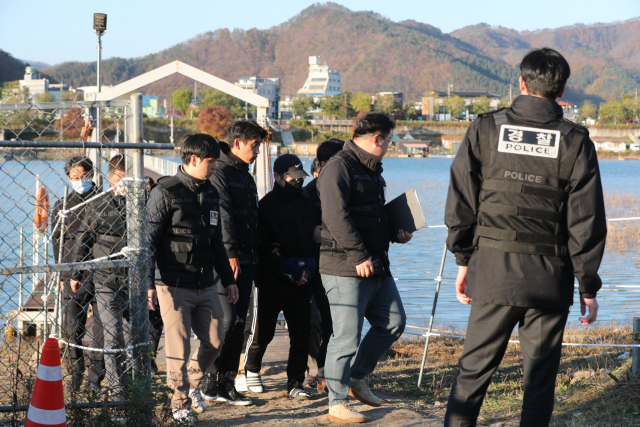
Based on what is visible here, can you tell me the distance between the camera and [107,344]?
397 centimetres

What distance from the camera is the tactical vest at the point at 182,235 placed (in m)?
3.49

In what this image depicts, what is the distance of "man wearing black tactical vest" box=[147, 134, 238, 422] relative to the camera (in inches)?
137

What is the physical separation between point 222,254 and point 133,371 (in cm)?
93

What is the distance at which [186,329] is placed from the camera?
141 inches

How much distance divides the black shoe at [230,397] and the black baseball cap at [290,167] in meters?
1.61

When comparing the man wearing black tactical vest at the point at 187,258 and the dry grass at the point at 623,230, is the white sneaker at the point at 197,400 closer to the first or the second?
the man wearing black tactical vest at the point at 187,258

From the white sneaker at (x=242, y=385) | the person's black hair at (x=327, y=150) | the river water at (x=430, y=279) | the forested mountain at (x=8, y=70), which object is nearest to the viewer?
the white sneaker at (x=242, y=385)

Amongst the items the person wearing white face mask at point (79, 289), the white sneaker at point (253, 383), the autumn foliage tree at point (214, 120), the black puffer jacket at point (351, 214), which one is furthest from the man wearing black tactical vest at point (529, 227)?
the autumn foliage tree at point (214, 120)

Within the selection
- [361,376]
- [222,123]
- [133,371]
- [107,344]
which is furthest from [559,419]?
[222,123]

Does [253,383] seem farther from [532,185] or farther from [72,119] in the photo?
[532,185]

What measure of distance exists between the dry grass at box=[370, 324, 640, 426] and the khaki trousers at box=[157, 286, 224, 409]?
59.3 inches

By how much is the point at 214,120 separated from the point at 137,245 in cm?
11987

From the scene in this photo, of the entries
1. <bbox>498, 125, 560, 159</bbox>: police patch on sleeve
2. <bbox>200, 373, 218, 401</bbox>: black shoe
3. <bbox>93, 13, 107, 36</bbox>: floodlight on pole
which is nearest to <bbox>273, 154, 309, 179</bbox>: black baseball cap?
<bbox>200, 373, 218, 401</bbox>: black shoe

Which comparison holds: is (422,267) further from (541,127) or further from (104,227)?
Result: (541,127)
